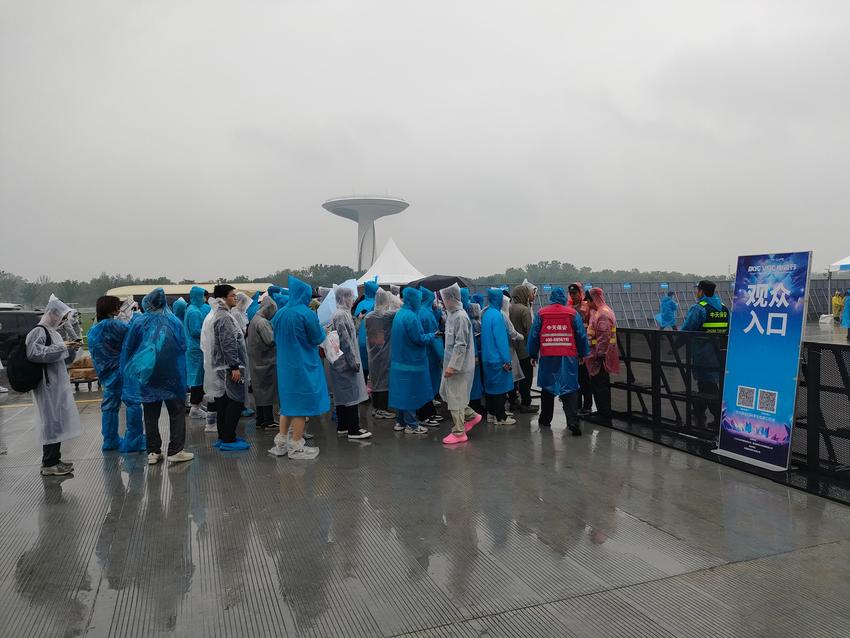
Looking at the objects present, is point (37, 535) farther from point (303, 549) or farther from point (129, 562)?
point (303, 549)

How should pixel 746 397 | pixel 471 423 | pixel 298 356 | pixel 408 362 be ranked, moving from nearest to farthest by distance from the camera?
A: pixel 746 397 → pixel 298 356 → pixel 408 362 → pixel 471 423

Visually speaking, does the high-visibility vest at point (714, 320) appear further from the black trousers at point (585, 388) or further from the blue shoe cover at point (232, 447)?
the blue shoe cover at point (232, 447)

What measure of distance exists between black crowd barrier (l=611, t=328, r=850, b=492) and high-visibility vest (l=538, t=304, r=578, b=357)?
815mm

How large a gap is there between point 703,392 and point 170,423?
5.18m

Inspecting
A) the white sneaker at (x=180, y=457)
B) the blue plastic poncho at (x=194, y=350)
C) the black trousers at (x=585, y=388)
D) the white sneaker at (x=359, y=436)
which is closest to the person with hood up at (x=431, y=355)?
the white sneaker at (x=359, y=436)

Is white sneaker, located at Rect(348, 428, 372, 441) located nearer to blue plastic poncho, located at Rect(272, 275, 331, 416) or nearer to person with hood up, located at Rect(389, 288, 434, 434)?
person with hood up, located at Rect(389, 288, 434, 434)

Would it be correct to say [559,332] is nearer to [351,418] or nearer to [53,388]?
[351,418]

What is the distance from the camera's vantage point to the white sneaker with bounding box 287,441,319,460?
5.59 metres

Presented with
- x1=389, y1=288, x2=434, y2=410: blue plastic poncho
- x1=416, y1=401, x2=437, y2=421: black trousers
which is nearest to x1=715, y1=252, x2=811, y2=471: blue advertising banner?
x1=389, y1=288, x2=434, y2=410: blue plastic poncho

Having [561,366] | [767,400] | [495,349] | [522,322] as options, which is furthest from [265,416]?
[767,400]

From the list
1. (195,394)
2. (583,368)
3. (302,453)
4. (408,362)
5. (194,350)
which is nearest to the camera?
(302,453)

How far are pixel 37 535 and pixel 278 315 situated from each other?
253 cm

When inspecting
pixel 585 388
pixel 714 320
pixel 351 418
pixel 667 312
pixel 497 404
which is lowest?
pixel 351 418

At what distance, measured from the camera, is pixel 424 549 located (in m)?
3.49
